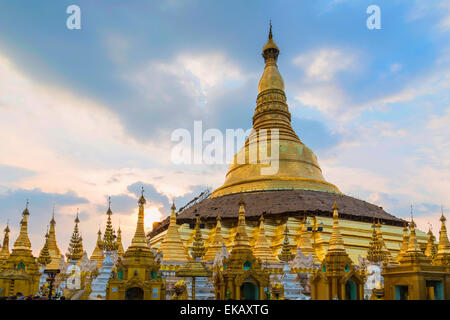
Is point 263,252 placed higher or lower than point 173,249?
lower

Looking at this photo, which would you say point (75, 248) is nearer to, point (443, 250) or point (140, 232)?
point (140, 232)

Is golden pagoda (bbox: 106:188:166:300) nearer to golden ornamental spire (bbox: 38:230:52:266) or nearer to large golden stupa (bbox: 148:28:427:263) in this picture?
large golden stupa (bbox: 148:28:427:263)

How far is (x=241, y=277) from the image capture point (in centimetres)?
2148

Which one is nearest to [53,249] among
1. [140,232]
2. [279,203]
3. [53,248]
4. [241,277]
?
[53,248]

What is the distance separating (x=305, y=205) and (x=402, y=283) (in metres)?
20.8

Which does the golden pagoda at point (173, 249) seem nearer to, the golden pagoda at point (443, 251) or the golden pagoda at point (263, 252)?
the golden pagoda at point (263, 252)

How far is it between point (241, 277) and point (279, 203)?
22.4m

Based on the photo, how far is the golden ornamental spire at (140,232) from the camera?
80.8 ft

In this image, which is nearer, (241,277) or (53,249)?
(241,277)

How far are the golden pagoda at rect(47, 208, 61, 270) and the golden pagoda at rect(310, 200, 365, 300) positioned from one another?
Answer: 2286 centimetres

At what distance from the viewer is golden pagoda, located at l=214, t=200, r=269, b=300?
21.5 m

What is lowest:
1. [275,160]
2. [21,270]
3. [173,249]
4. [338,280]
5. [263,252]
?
[338,280]
